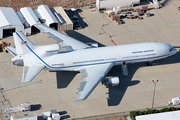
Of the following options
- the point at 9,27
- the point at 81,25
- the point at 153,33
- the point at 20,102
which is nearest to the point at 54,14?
the point at 81,25

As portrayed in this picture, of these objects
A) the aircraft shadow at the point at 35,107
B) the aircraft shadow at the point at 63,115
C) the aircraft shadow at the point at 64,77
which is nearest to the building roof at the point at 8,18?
the aircraft shadow at the point at 64,77

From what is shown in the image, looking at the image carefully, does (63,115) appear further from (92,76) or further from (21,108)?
(92,76)

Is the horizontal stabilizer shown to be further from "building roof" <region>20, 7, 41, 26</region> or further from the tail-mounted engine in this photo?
"building roof" <region>20, 7, 41, 26</region>

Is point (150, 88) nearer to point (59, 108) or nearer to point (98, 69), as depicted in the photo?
point (98, 69)

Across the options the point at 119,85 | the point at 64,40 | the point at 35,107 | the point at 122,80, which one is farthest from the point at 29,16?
the point at 119,85

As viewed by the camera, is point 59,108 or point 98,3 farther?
point 98,3

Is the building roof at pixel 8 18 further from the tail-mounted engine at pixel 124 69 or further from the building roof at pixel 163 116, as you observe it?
the building roof at pixel 163 116
